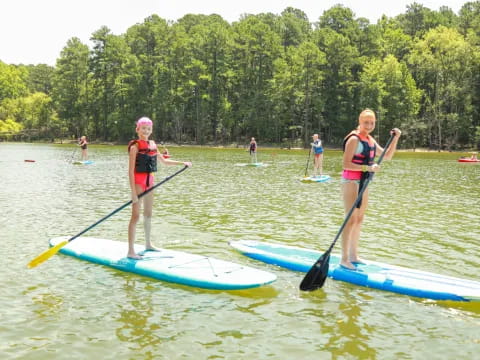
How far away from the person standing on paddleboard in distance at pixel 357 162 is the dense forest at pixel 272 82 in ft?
198

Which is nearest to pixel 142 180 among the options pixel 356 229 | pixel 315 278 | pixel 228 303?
pixel 228 303

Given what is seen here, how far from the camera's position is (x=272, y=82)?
74.8 meters

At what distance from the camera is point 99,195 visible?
55.9 feet

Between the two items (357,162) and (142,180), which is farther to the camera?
(142,180)

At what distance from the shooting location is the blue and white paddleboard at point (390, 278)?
6531 millimetres

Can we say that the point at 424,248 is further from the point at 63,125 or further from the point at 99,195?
the point at 63,125

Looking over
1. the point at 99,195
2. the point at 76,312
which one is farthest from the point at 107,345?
the point at 99,195

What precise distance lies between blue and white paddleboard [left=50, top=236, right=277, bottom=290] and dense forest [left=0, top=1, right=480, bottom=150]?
60.5 meters

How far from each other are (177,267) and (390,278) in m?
3.17

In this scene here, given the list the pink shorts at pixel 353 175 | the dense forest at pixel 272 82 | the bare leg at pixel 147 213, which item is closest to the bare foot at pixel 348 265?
the pink shorts at pixel 353 175

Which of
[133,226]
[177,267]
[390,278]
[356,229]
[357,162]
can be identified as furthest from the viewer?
[133,226]

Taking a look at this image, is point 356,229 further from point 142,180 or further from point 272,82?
point 272,82

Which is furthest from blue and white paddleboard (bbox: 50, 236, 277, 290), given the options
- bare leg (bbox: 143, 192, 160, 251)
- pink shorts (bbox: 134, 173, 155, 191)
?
pink shorts (bbox: 134, 173, 155, 191)

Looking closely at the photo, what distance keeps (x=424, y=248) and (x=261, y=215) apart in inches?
189
